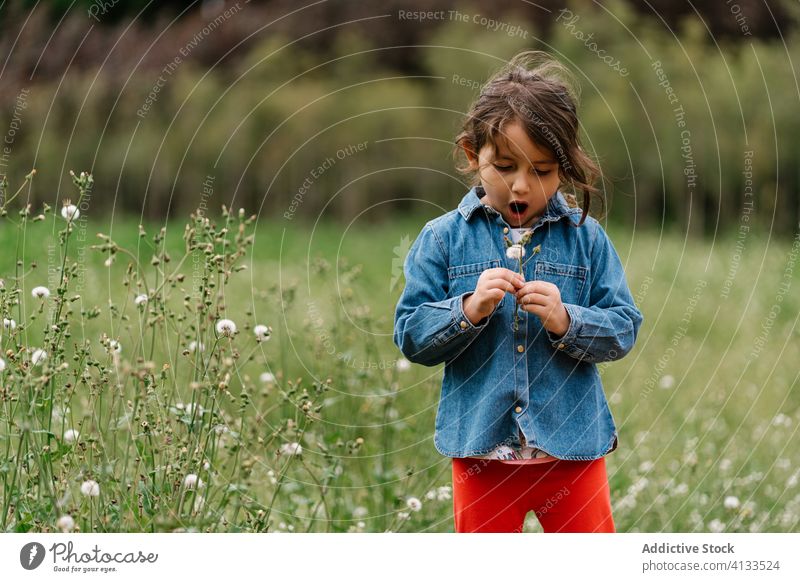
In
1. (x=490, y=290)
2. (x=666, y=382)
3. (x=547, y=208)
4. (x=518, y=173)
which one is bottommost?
(x=666, y=382)

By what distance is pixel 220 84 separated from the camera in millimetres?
9609

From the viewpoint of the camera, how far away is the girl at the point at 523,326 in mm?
2406

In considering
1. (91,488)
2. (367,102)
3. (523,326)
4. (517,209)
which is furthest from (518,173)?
(367,102)

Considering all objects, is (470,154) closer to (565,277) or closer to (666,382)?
(565,277)

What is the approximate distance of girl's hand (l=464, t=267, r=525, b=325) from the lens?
2.26m

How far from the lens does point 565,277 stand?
249 cm

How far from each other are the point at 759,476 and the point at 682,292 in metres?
3.36

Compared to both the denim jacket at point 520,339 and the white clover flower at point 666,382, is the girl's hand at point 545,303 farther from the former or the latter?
the white clover flower at point 666,382

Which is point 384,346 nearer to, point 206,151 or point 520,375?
point 520,375

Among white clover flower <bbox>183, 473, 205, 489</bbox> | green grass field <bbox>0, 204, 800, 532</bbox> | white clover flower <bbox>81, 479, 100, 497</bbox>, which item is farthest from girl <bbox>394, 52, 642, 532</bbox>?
white clover flower <bbox>81, 479, 100, 497</bbox>

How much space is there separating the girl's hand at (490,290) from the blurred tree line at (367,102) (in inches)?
180

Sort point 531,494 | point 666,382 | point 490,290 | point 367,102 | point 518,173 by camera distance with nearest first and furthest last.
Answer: point 490,290 < point 518,173 < point 531,494 < point 666,382 < point 367,102

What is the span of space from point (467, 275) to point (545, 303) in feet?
0.82

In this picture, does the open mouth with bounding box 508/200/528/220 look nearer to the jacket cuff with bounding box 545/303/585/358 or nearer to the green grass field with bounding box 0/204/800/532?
the jacket cuff with bounding box 545/303/585/358
